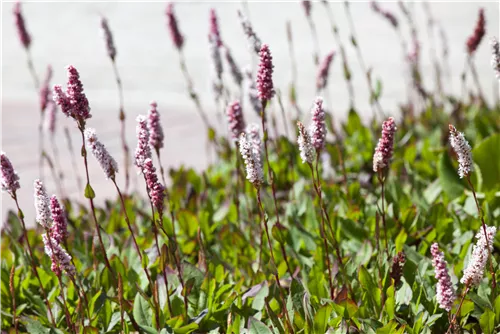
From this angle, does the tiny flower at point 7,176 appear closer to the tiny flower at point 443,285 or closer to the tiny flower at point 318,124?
the tiny flower at point 318,124

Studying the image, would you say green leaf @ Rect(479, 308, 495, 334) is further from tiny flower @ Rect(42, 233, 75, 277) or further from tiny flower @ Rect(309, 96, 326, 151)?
tiny flower @ Rect(42, 233, 75, 277)

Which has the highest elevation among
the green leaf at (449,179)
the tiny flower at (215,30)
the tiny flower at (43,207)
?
the tiny flower at (215,30)

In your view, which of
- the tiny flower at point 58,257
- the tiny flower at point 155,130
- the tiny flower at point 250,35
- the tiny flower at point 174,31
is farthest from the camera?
the tiny flower at point 174,31

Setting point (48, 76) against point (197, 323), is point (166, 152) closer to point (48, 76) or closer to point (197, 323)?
point (48, 76)

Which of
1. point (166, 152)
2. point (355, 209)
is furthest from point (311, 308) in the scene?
point (166, 152)

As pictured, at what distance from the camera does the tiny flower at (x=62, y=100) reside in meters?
1.96

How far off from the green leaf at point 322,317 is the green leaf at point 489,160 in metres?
1.55

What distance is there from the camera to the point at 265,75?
6.83ft

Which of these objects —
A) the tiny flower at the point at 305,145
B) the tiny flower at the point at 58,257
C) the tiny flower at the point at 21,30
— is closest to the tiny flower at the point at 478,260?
the tiny flower at the point at 305,145

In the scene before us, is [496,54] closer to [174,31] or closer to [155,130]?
[155,130]

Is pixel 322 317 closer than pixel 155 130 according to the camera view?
Yes

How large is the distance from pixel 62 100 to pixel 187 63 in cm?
A: 719

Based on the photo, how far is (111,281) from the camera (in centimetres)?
266

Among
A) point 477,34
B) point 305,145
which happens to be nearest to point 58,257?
point 305,145
